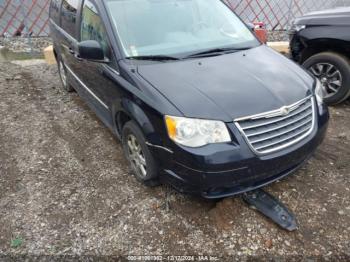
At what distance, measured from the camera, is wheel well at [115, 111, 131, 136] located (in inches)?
110

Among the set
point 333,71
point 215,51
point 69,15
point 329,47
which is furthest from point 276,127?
point 69,15

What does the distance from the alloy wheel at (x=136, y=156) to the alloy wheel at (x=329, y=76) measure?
273 centimetres

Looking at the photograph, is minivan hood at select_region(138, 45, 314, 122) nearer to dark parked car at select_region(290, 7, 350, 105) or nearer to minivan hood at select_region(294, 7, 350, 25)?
dark parked car at select_region(290, 7, 350, 105)

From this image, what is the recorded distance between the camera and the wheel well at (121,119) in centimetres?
280

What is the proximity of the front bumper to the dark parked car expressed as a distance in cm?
195

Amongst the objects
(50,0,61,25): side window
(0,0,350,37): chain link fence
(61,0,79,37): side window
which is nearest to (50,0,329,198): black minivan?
(61,0,79,37): side window

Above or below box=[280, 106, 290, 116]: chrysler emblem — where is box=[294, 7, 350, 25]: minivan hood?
below

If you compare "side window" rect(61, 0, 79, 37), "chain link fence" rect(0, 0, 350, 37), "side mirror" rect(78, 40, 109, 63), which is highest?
"side window" rect(61, 0, 79, 37)

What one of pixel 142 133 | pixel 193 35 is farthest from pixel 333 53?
pixel 142 133

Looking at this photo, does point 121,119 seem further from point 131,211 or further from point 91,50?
point 131,211

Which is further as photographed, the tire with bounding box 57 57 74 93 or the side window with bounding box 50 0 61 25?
the tire with bounding box 57 57 74 93

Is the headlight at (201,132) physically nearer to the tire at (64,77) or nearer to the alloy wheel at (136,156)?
the alloy wheel at (136,156)

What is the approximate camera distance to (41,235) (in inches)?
97.2

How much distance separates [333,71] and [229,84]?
7.54ft
